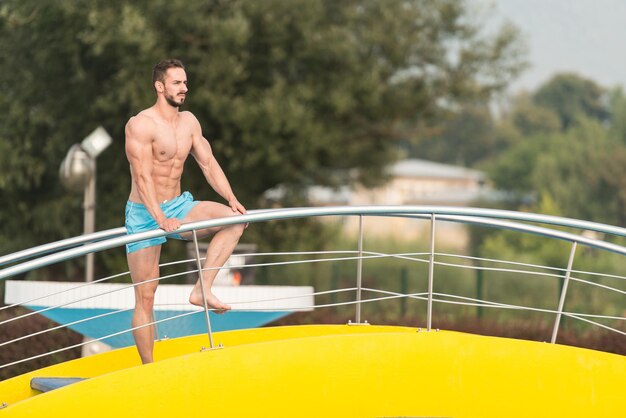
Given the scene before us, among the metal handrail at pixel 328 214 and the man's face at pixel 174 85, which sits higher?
the man's face at pixel 174 85

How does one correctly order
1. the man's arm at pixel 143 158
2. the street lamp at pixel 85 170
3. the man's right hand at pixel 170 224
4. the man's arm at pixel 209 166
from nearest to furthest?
the man's right hand at pixel 170 224 → the man's arm at pixel 143 158 → the man's arm at pixel 209 166 → the street lamp at pixel 85 170

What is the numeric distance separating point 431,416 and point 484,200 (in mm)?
60725

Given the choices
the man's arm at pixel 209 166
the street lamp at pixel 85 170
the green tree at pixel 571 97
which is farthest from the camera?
the green tree at pixel 571 97

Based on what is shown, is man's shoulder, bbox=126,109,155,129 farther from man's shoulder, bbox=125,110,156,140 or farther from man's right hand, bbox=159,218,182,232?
man's right hand, bbox=159,218,182,232

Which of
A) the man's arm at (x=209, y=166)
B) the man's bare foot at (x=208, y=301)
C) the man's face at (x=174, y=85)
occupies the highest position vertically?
the man's face at (x=174, y=85)

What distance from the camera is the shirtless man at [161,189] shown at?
648cm

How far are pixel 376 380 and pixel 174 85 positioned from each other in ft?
7.07

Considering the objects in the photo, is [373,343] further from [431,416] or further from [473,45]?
[473,45]

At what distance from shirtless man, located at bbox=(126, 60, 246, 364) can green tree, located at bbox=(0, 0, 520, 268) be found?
1520 cm

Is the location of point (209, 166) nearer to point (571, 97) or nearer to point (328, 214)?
point (328, 214)

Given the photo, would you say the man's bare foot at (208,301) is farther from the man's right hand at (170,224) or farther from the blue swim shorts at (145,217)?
the man's right hand at (170,224)

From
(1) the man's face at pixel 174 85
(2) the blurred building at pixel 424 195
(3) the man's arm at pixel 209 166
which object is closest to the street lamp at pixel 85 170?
(3) the man's arm at pixel 209 166

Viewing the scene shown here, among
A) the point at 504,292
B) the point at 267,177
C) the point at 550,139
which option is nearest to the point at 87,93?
the point at 267,177

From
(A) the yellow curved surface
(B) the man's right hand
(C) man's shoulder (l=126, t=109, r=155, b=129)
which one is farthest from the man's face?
(A) the yellow curved surface
